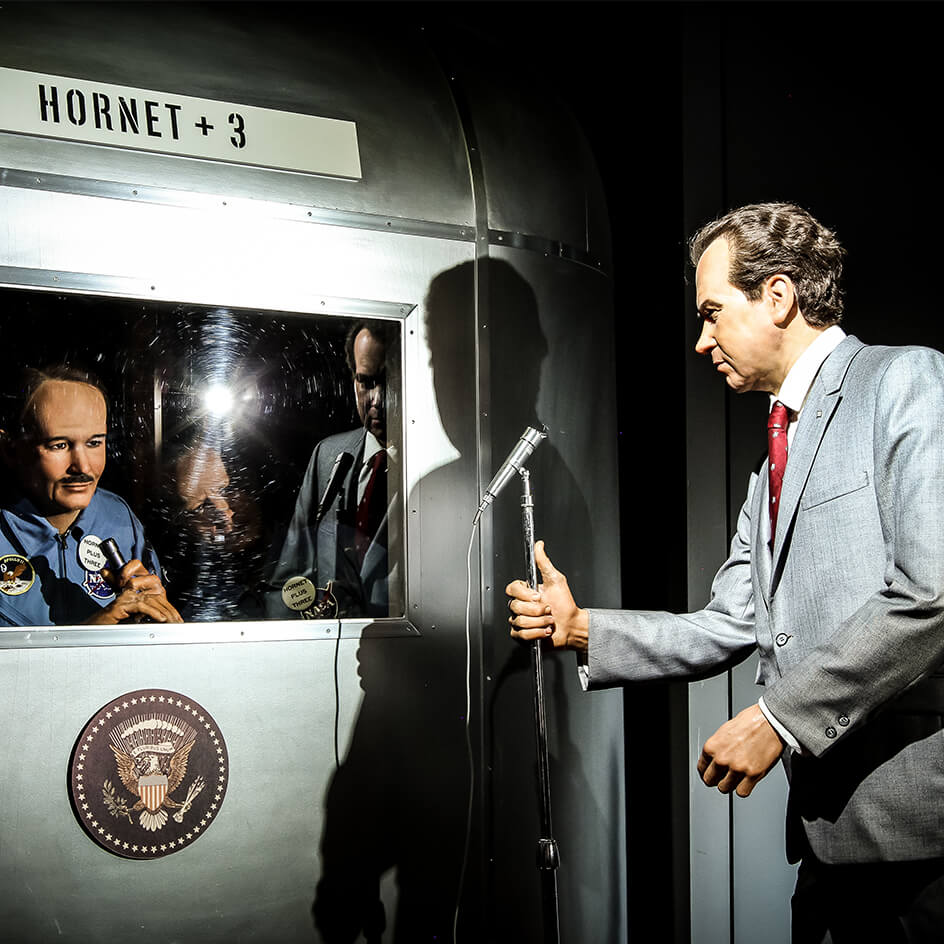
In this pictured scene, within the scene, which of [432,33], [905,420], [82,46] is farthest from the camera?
[432,33]

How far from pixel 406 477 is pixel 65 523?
0.78 meters

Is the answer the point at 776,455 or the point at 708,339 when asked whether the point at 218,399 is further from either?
the point at 776,455

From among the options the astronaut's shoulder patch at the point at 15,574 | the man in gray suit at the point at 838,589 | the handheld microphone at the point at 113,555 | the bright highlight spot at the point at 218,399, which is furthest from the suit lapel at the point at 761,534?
the astronaut's shoulder patch at the point at 15,574

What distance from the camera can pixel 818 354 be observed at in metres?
1.60

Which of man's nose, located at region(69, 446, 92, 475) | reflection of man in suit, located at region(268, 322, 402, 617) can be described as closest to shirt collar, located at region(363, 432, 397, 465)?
reflection of man in suit, located at region(268, 322, 402, 617)

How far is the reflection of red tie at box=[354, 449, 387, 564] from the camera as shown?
229 cm

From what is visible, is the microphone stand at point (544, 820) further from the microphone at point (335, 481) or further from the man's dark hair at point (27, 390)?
the man's dark hair at point (27, 390)

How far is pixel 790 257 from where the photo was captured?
5.34ft

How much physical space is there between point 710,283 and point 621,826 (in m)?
1.55

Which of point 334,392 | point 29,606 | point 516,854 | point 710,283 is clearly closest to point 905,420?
point 710,283

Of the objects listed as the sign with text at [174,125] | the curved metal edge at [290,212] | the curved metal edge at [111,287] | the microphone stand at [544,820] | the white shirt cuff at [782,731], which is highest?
the sign with text at [174,125]

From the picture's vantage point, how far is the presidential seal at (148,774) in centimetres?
195

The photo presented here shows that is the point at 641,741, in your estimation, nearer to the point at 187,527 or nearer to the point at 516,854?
the point at 516,854

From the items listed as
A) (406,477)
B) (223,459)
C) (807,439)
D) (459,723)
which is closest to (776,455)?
(807,439)
